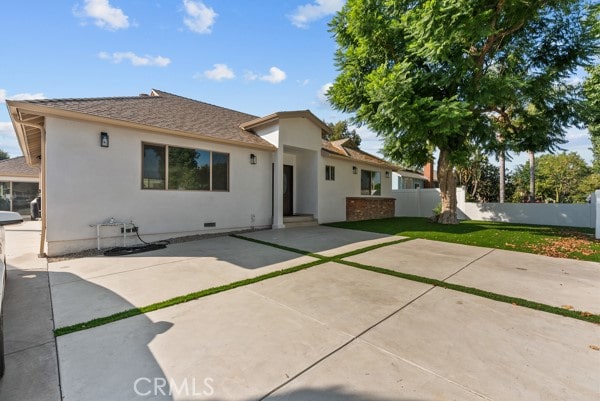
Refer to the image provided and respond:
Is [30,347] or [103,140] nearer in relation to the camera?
[30,347]

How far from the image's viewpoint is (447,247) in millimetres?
7707

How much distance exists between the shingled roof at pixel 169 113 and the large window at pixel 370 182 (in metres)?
6.91

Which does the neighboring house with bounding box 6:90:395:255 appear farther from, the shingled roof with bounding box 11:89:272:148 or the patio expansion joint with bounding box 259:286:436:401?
the patio expansion joint with bounding box 259:286:436:401

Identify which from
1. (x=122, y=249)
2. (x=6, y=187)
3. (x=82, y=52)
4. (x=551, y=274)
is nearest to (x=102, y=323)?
(x=122, y=249)

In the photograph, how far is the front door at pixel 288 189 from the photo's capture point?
12.2m

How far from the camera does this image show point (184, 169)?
27.4 feet

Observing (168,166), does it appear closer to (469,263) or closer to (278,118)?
(278,118)

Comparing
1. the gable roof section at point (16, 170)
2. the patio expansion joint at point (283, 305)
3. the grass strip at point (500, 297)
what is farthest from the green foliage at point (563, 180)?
the gable roof section at point (16, 170)

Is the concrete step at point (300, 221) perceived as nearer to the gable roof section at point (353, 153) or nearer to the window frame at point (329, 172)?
the window frame at point (329, 172)

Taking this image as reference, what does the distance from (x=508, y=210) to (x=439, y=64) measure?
935 centimetres

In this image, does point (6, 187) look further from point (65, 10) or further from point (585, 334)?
point (585, 334)

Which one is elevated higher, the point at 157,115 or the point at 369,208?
the point at 157,115

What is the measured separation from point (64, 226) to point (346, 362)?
723 centimetres

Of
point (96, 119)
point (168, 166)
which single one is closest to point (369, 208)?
point (168, 166)
